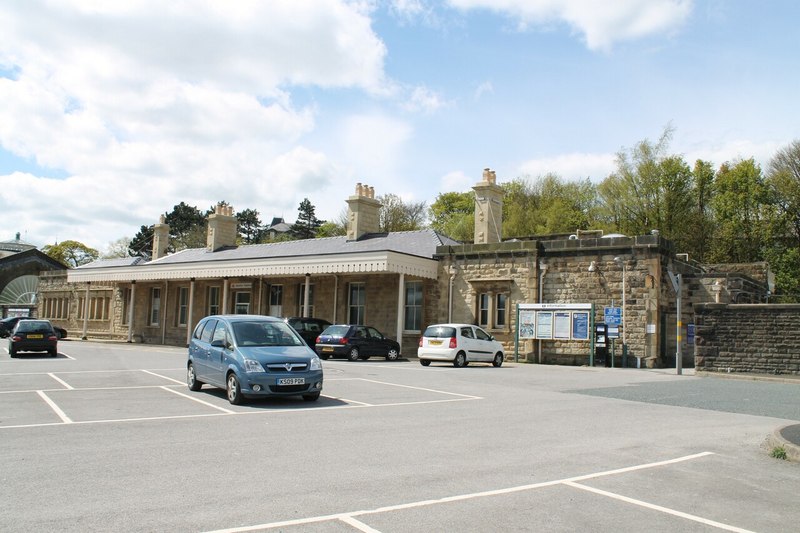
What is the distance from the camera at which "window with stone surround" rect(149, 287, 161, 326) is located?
4122 centimetres

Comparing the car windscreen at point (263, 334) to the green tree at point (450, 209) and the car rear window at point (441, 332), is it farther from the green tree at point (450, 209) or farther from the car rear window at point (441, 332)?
the green tree at point (450, 209)

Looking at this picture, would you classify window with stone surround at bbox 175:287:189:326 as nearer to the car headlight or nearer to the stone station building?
the stone station building

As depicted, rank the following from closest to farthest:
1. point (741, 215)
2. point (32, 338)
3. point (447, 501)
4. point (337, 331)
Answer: point (447, 501) → point (32, 338) → point (337, 331) → point (741, 215)

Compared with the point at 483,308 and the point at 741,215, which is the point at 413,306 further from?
the point at 741,215

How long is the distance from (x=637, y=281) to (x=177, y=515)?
71.3ft

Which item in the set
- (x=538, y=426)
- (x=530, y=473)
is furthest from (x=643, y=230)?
(x=530, y=473)

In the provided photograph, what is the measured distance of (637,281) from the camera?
79.2ft

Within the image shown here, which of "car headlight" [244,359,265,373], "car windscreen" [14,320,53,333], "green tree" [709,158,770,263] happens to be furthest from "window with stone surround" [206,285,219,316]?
"green tree" [709,158,770,263]

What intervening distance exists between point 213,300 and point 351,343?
1614cm

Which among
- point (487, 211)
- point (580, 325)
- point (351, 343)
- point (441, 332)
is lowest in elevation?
point (351, 343)

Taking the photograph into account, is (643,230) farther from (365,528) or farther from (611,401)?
(365,528)

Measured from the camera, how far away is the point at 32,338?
947 inches

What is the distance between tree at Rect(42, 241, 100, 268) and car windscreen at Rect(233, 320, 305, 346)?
86140 mm

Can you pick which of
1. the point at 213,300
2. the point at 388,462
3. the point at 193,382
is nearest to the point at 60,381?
the point at 193,382
